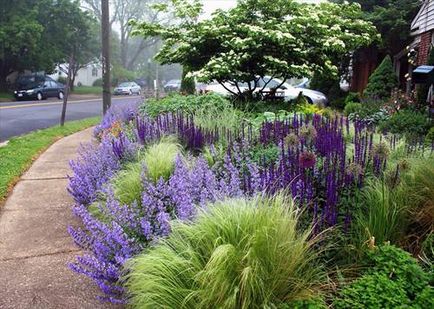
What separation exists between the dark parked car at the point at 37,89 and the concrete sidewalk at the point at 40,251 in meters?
27.3

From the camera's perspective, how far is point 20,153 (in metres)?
8.77

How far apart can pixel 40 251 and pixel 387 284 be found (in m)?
2.94

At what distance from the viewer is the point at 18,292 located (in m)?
3.32

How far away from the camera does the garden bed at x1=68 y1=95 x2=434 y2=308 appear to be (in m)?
2.50

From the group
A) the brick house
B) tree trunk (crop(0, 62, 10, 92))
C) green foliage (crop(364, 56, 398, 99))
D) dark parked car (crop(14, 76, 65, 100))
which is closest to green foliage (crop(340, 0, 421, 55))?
the brick house

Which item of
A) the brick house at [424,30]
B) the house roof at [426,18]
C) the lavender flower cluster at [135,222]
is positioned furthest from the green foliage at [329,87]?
the lavender flower cluster at [135,222]

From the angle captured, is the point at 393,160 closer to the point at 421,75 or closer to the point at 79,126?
the point at 421,75

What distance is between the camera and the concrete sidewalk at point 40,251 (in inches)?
128

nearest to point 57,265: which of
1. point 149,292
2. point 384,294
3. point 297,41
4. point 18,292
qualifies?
point 18,292

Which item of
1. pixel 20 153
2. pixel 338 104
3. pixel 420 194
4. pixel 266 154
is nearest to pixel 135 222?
pixel 266 154

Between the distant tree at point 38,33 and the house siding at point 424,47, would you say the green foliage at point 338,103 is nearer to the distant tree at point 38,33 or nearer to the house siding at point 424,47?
the house siding at point 424,47

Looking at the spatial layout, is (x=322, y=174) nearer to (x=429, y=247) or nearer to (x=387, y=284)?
(x=429, y=247)

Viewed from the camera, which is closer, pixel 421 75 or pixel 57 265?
pixel 57 265

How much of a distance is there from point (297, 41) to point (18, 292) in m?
7.44
